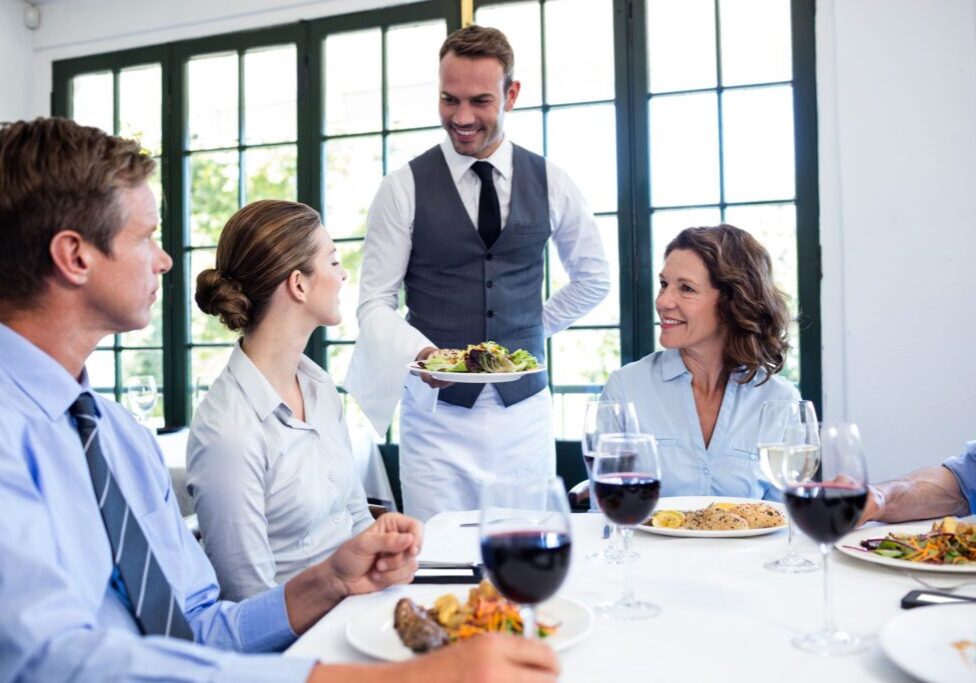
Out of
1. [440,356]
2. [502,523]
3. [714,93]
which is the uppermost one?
[714,93]

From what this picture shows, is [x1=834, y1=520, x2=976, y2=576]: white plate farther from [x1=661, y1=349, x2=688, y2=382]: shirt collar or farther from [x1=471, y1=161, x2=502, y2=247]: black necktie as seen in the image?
[x1=471, y1=161, x2=502, y2=247]: black necktie

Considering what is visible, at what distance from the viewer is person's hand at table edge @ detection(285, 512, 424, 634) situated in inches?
45.6

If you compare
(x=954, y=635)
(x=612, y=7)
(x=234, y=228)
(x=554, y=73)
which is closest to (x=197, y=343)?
(x=554, y=73)

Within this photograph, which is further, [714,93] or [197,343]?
[197,343]

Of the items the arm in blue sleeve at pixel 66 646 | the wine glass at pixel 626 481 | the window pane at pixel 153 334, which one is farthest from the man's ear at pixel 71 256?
the window pane at pixel 153 334

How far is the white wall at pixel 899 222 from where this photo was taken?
306 cm

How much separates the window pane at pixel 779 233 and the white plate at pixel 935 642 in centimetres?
254

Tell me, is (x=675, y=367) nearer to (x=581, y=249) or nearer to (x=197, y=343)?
(x=581, y=249)

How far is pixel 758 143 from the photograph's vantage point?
135 inches

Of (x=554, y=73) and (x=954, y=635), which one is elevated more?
(x=554, y=73)

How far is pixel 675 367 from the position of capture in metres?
2.21

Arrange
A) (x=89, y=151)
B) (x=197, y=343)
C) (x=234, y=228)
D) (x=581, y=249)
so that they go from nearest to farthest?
(x=89, y=151), (x=234, y=228), (x=581, y=249), (x=197, y=343)

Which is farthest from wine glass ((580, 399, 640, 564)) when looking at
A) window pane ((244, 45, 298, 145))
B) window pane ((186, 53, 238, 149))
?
window pane ((186, 53, 238, 149))

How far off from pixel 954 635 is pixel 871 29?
9.31 ft
